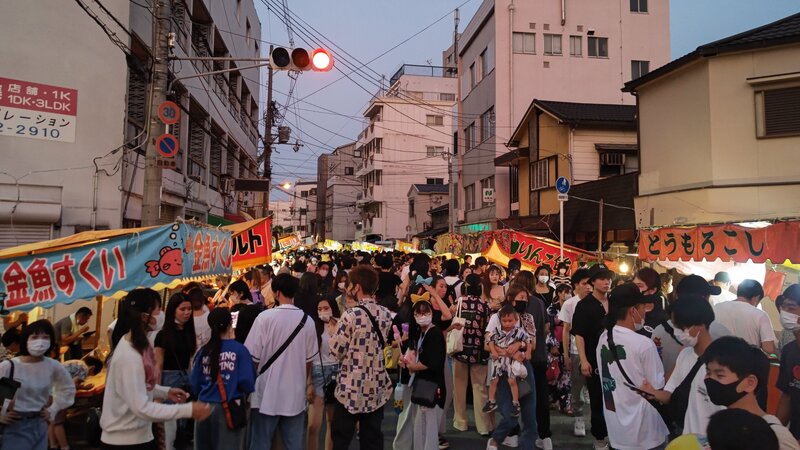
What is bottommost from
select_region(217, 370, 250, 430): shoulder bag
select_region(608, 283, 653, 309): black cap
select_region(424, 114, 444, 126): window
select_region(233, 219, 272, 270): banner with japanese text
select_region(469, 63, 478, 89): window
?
select_region(217, 370, 250, 430): shoulder bag

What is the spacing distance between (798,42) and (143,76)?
53.3 ft

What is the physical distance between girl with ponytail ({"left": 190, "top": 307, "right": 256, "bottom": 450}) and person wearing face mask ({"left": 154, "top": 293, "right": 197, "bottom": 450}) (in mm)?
804

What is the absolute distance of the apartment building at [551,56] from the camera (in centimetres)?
2895

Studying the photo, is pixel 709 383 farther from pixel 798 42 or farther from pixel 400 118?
pixel 400 118

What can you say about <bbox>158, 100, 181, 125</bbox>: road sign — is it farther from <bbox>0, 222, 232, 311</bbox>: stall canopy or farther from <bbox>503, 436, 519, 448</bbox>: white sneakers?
<bbox>503, 436, 519, 448</bbox>: white sneakers

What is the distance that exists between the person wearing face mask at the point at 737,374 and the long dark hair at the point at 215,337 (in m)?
3.68

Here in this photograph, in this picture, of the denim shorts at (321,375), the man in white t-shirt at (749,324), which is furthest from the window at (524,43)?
the denim shorts at (321,375)

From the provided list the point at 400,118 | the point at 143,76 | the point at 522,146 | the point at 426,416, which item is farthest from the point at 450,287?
the point at 400,118

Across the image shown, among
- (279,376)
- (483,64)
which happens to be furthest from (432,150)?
(279,376)

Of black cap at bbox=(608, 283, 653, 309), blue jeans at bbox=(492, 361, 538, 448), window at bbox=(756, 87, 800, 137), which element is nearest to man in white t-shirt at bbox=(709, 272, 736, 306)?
blue jeans at bbox=(492, 361, 538, 448)

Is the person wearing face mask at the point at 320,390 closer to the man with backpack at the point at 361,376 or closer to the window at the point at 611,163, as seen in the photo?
the man with backpack at the point at 361,376

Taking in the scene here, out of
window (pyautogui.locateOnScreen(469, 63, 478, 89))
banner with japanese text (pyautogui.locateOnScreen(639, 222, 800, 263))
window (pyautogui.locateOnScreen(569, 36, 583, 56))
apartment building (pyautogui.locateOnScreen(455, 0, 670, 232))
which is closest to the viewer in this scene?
banner with japanese text (pyautogui.locateOnScreen(639, 222, 800, 263))

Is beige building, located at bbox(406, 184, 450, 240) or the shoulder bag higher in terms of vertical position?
beige building, located at bbox(406, 184, 450, 240)

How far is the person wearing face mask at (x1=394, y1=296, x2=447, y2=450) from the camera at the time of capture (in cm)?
549
